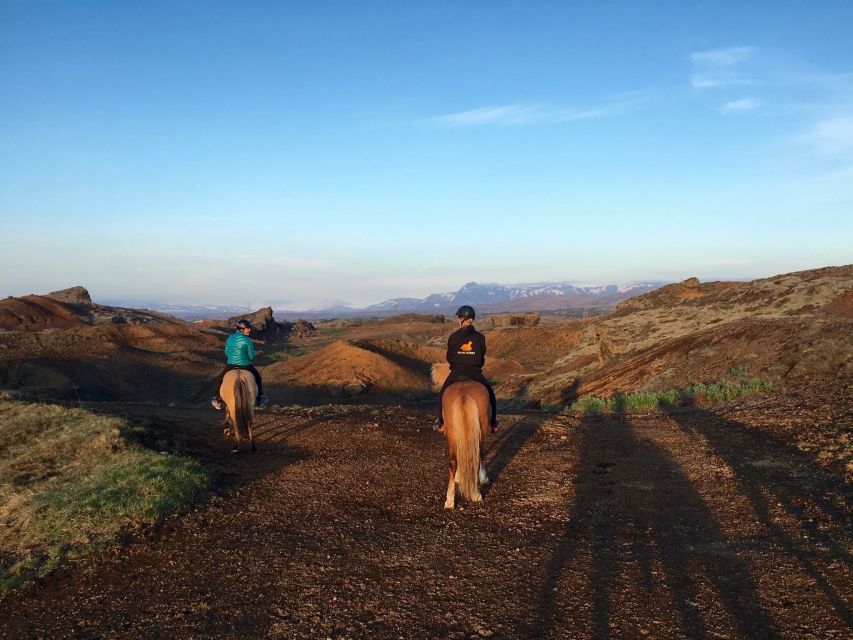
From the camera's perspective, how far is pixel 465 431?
718 centimetres

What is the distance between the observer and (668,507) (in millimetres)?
6828

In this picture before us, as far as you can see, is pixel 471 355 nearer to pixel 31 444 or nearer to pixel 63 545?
pixel 63 545

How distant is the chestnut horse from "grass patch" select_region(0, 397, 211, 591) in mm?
3600

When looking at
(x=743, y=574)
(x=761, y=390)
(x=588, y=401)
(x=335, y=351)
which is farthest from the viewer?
(x=335, y=351)

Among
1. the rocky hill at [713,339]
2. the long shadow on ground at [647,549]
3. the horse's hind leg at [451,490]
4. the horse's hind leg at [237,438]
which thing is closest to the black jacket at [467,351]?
the horse's hind leg at [451,490]

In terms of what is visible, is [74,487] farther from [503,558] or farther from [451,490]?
[503,558]

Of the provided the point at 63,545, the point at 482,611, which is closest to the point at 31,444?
the point at 63,545

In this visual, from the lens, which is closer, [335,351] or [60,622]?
[60,622]

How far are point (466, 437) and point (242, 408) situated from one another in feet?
17.2

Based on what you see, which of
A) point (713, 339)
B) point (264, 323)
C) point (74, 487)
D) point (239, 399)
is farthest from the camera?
point (264, 323)

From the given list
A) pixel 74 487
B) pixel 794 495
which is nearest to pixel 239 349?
pixel 74 487

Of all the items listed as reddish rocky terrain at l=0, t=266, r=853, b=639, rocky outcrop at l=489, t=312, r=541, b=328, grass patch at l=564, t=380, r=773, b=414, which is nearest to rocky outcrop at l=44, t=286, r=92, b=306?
rocky outcrop at l=489, t=312, r=541, b=328

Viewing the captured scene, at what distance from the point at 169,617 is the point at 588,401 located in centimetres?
1228

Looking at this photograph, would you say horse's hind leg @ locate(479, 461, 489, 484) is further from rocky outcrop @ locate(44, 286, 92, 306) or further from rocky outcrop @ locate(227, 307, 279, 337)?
rocky outcrop @ locate(44, 286, 92, 306)
